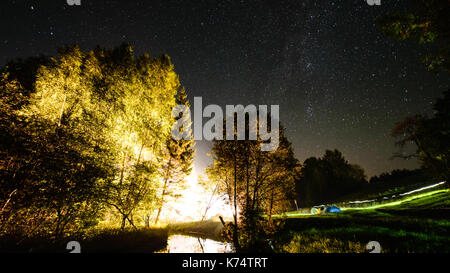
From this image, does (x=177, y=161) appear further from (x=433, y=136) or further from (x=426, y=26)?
(x=433, y=136)

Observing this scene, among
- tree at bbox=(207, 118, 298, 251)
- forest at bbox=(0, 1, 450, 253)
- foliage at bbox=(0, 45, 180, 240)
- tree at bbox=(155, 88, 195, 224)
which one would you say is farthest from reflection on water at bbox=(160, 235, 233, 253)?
tree at bbox=(155, 88, 195, 224)

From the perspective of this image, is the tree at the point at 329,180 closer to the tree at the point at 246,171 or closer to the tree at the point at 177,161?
the tree at the point at 177,161

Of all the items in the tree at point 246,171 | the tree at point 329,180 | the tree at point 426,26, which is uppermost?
the tree at point 426,26

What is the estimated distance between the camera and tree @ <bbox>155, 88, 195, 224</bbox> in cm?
2166

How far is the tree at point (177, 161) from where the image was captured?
21656 millimetres

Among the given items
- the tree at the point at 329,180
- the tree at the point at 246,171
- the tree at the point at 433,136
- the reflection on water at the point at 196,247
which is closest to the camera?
the tree at the point at 246,171

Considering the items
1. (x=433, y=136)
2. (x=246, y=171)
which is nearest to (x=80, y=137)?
(x=246, y=171)

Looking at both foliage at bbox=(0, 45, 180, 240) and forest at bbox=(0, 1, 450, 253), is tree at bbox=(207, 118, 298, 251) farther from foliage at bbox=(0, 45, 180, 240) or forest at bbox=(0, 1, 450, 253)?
foliage at bbox=(0, 45, 180, 240)

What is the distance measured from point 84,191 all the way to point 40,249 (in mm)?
2670

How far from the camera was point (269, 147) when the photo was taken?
40.0 ft

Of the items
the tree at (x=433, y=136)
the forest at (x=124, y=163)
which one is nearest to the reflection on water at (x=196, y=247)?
the forest at (x=124, y=163)

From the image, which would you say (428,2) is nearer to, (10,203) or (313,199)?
(10,203)

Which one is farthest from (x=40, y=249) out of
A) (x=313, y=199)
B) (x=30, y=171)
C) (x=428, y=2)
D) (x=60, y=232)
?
(x=313, y=199)

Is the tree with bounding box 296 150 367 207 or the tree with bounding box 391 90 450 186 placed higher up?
the tree with bounding box 391 90 450 186
